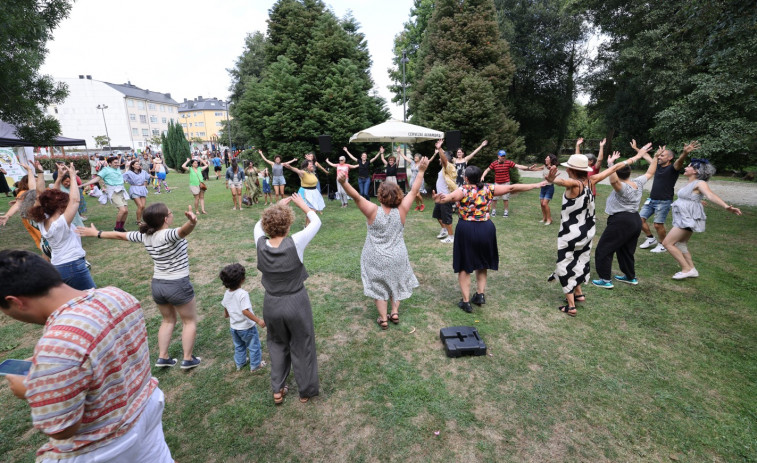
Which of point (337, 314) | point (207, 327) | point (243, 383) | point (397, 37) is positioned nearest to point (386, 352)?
point (337, 314)

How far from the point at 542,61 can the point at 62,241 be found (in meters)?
30.6

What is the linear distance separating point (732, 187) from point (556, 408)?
67.1ft

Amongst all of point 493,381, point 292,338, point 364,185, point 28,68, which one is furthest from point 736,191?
point 28,68

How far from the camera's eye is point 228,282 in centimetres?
361

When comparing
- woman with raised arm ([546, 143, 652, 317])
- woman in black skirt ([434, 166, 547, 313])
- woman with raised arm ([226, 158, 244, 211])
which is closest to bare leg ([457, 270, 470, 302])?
woman in black skirt ([434, 166, 547, 313])

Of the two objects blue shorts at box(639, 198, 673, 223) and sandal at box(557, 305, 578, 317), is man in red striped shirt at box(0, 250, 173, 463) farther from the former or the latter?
blue shorts at box(639, 198, 673, 223)

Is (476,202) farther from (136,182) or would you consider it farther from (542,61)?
(542,61)

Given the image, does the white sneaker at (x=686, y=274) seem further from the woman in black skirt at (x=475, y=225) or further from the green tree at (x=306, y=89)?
the green tree at (x=306, y=89)

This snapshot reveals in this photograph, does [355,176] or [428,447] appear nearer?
[428,447]

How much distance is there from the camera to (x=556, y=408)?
339cm

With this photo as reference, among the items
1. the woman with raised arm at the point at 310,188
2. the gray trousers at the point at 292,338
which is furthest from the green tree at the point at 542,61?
the gray trousers at the point at 292,338

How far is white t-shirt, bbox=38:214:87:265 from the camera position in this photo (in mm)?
4117

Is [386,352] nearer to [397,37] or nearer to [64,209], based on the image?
[64,209]

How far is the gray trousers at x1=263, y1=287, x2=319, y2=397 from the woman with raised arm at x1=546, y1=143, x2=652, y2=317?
384cm
